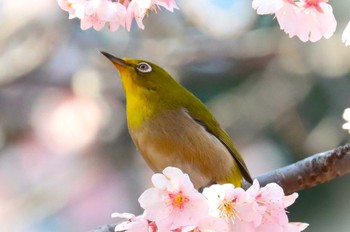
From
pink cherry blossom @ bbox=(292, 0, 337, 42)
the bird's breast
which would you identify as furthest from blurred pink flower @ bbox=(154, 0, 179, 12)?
the bird's breast

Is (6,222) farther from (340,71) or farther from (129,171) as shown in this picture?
(340,71)

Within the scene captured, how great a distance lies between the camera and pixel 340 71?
5.05 m

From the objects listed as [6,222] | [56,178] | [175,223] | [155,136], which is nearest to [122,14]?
[175,223]

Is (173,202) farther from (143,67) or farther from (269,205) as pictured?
(143,67)

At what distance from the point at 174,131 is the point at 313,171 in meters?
0.49

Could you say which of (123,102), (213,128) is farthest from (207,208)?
(123,102)

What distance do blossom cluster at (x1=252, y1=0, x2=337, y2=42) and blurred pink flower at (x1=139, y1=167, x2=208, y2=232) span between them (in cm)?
43

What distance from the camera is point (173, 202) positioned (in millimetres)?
1564

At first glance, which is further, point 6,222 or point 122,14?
point 6,222

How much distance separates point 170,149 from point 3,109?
10.1 feet

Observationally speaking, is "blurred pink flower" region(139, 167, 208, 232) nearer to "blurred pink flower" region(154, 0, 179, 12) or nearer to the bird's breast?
"blurred pink flower" region(154, 0, 179, 12)

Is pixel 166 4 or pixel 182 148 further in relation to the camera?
pixel 182 148

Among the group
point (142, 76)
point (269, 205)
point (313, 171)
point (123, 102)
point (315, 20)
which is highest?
point (123, 102)

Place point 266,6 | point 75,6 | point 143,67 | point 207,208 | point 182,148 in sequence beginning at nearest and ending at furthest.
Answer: point 207,208
point 266,6
point 75,6
point 182,148
point 143,67
